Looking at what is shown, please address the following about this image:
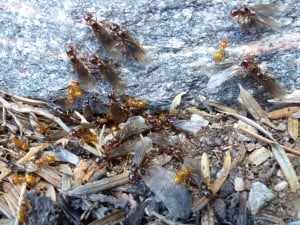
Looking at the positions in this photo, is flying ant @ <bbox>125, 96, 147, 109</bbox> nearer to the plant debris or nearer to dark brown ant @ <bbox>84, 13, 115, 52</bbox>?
the plant debris

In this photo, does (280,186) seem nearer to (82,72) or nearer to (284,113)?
(284,113)

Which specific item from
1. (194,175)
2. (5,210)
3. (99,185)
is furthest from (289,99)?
(5,210)

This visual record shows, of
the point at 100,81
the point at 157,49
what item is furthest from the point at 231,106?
the point at 100,81

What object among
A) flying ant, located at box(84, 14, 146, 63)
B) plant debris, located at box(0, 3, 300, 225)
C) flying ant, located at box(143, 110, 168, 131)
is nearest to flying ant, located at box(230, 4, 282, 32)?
plant debris, located at box(0, 3, 300, 225)

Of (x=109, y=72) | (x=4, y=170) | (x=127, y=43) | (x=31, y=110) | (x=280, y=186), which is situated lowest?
(x=280, y=186)

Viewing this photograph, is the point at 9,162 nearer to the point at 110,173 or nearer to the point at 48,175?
the point at 48,175
